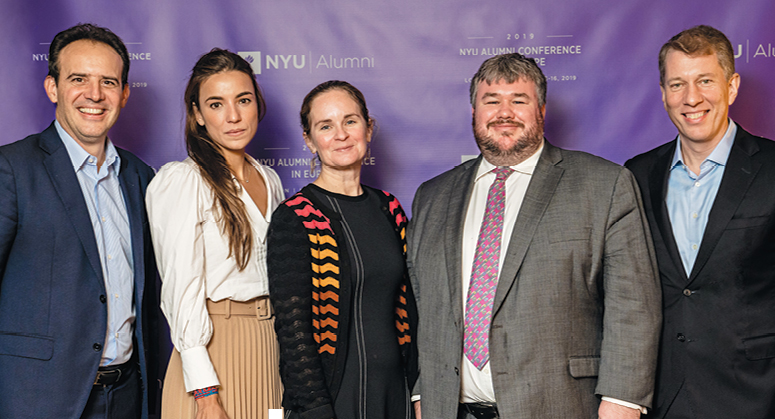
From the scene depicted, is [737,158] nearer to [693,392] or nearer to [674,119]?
[674,119]

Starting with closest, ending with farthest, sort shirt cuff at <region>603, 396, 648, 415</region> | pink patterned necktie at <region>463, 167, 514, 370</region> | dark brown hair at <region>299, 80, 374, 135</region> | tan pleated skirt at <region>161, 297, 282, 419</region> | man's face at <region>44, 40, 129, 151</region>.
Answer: shirt cuff at <region>603, 396, 648, 415</region> < pink patterned necktie at <region>463, 167, 514, 370</region> < tan pleated skirt at <region>161, 297, 282, 419</region> < man's face at <region>44, 40, 129, 151</region> < dark brown hair at <region>299, 80, 374, 135</region>

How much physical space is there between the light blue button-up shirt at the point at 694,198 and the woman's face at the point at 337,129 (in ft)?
3.54

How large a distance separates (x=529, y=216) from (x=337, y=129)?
0.72 m

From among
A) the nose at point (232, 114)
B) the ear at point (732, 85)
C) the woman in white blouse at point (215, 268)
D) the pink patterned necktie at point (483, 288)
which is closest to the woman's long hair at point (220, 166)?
the woman in white blouse at point (215, 268)

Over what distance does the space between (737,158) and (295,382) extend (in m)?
1.57

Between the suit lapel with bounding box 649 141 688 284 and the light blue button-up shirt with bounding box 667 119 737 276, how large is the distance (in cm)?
4

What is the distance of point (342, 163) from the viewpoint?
2.06 meters

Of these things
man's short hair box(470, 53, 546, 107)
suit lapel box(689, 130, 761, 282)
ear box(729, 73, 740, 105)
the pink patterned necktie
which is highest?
man's short hair box(470, 53, 546, 107)

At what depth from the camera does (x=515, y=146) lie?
6.44 ft

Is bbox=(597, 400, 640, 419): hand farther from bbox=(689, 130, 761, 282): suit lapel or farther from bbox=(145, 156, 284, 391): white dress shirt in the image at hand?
bbox=(145, 156, 284, 391): white dress shirt

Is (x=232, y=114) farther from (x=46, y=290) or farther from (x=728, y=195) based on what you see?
(x=728, y=195)

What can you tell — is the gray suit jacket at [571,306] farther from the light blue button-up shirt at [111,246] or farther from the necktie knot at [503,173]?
the light blue button-up shirt at [111,246]

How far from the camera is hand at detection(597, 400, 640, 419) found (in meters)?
1.72

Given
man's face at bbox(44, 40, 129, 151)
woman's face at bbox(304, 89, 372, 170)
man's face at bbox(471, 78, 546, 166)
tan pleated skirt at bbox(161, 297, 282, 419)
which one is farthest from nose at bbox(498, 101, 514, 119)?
man's face at bbox(44, 40, 129, 151)
